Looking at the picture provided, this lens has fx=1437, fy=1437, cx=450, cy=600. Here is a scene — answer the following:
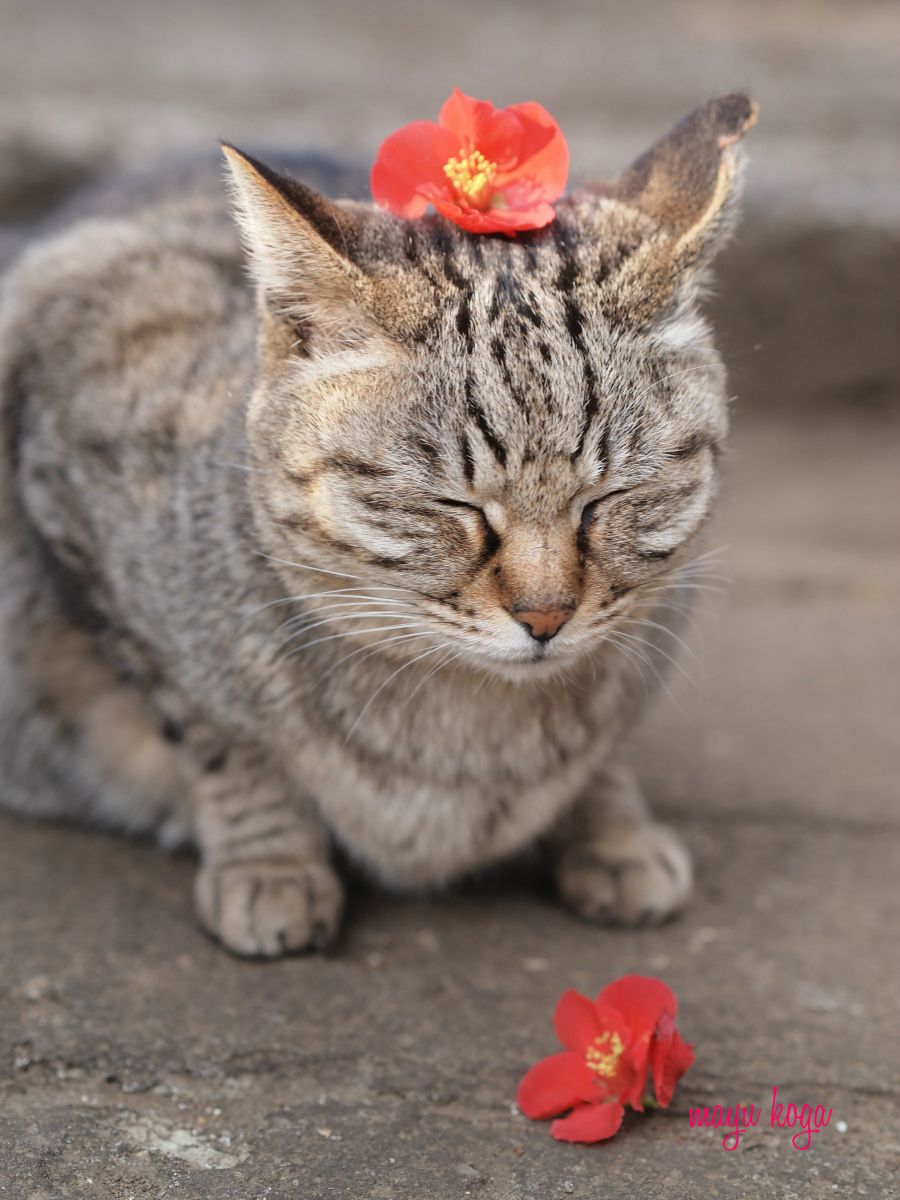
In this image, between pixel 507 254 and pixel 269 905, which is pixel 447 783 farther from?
pixel 507 254

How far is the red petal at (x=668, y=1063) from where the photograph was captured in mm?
1872

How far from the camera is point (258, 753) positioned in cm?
239

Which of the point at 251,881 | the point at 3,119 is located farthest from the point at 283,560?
the point at 3,119

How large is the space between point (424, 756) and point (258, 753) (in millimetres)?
315

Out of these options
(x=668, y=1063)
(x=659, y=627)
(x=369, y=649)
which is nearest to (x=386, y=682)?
(x=369, y=649)

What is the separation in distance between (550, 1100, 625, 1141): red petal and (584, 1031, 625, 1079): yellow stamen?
4cm

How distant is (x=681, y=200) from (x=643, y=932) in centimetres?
118

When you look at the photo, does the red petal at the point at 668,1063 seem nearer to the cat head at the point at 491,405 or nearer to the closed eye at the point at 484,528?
the cat head at the point at 491,405

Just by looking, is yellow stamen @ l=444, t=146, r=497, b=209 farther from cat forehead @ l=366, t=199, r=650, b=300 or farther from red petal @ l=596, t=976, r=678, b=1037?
red petal @ l=596, t=976, r=678, b=1037

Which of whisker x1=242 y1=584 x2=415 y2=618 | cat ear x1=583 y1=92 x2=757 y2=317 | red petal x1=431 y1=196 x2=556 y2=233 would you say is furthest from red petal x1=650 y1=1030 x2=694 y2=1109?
red petal x1=431 y1=196 x2=556 y2=233

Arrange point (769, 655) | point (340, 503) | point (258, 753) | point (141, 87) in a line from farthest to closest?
point (141, 87)
point (769, 655)
point (258, 753)
point (340, 503)

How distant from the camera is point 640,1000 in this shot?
1.94 meters

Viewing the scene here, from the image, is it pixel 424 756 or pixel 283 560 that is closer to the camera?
pixel 283 560

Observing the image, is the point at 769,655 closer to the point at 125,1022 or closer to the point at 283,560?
the point at 283,560
